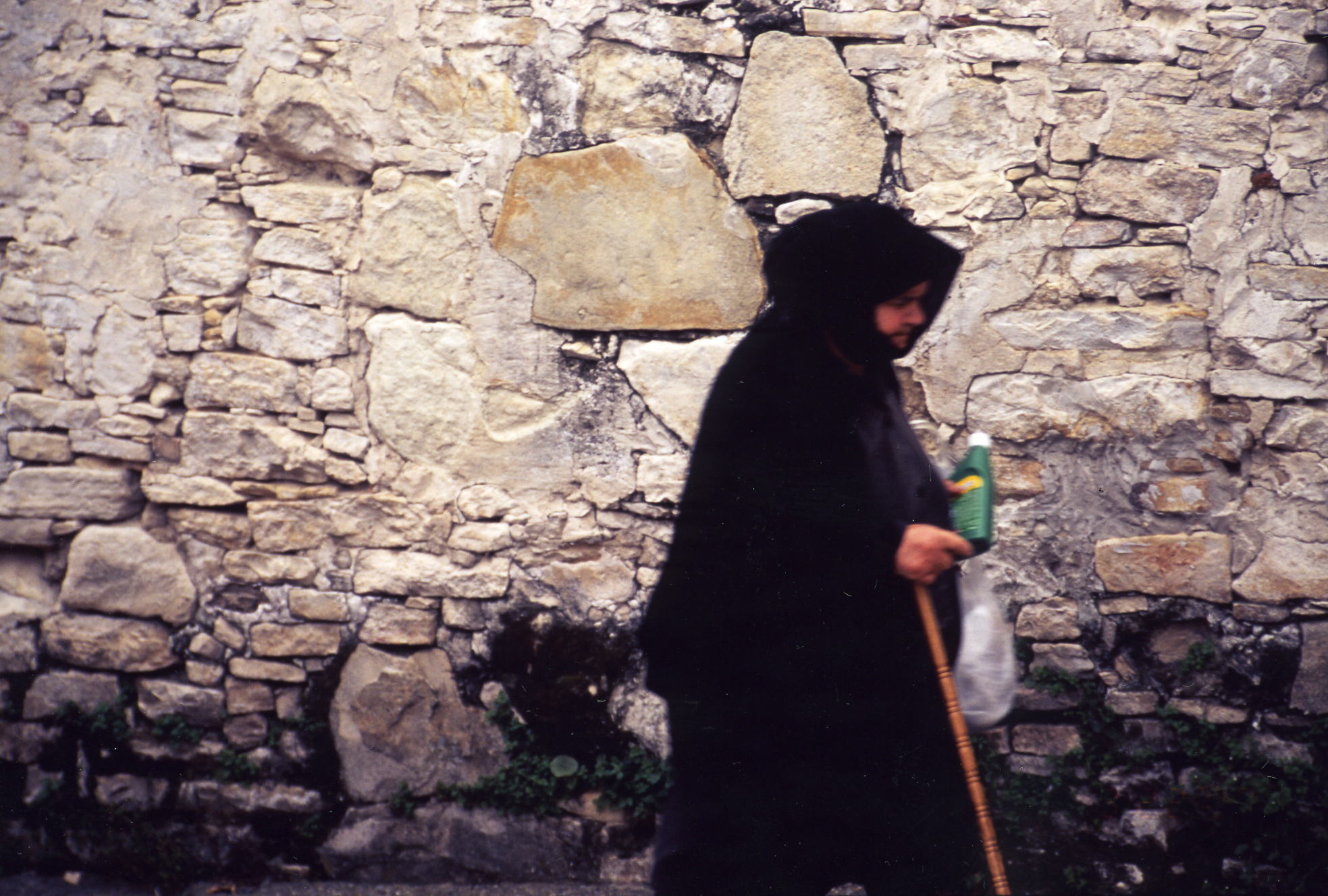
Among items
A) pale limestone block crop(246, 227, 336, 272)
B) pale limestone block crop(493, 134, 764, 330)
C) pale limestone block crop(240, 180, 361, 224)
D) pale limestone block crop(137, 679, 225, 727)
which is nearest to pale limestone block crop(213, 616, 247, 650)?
pale limestone block crop(137, 679, 225, 727)

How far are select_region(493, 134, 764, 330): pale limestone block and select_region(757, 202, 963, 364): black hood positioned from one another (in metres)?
0.37

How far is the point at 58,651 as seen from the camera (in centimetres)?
282

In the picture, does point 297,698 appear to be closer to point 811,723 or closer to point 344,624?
point 344,624

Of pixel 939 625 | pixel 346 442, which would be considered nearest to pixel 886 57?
pixel 939 625

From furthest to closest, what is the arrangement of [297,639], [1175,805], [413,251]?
[297,639] → [413,251] → [1175,805]

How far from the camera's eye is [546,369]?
2717 millimetres

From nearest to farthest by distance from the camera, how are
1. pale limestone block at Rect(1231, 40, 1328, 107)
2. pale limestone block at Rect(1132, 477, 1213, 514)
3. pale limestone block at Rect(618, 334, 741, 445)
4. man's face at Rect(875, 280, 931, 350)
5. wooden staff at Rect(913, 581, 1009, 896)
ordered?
wooden staff at Rect(913, 581, 1009, 896) < man's face at Rect(875, 280, 931, 350) < pale limestone block at Rect(1231, 40, 1328, 107) < pale limestone block at Rect(1132, 477, 1213, 514) < pale limestone block at Rect(618, 334, 741, 445)

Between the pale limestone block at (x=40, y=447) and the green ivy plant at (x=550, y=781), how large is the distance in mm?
1528

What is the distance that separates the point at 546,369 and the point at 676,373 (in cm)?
39

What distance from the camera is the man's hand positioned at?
2.07 m

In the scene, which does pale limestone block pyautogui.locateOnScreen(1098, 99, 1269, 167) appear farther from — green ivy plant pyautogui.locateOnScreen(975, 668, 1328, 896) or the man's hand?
green ivy plant pyautogui.locateOnScreen(975, 668, 1328, 896)

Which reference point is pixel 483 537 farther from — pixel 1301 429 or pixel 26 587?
pixel 1301 429

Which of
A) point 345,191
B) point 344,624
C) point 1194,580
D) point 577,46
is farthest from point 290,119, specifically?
point 1194,580

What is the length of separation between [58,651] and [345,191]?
168 centimetres
